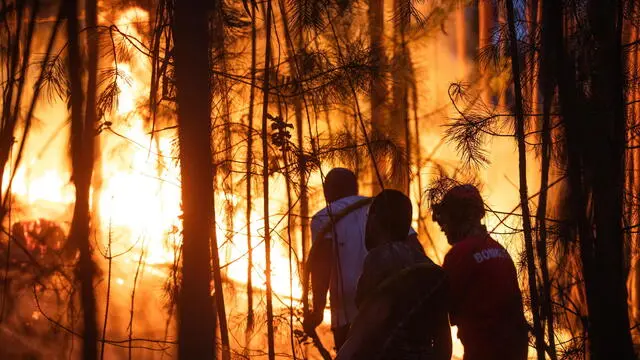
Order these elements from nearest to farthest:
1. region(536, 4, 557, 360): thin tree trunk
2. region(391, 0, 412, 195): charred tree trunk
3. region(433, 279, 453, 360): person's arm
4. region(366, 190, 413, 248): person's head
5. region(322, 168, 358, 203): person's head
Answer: region(433, 279, 453, 360): person's arm < region(366, 190, 413, 248): person's head < region(536, 4, 557, 360): thin tree trunk < region(322, 168, 358, 203): person's head < region(391, 0, 412, 195): charred tree trunk

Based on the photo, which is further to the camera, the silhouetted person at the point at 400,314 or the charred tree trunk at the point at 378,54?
the charred tree trunk at the point at 378,54

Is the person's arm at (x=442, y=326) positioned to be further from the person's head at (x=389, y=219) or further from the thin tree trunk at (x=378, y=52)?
the thin tree trunk at (x=378, y=52)

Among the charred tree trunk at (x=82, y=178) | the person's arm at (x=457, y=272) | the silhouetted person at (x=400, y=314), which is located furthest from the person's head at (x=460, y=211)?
the charred tree trunk at (x=82, y=178)

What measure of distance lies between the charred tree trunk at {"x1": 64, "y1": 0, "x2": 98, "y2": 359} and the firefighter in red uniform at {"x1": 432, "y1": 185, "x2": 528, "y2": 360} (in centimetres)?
314

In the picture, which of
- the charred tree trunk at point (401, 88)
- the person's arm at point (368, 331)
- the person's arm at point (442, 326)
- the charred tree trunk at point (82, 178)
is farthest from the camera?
the charred tree trunk at point (82, 178)

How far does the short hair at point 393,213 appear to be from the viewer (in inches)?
98.1

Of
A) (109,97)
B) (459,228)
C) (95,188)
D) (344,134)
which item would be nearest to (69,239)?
(95,188)

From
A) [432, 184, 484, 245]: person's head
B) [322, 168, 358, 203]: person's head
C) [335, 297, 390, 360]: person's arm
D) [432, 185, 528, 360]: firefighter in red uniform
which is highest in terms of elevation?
[322, 168, 358, 203]: person's head

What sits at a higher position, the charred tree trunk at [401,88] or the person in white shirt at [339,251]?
the charred tree trunk at [401,88]

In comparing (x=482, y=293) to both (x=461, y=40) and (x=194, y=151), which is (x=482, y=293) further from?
(x=461, y=40)

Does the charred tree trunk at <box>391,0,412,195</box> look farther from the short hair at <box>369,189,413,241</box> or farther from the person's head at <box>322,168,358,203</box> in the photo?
the short hair at <box>369,189,413,241</box>

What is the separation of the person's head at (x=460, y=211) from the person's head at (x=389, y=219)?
0.26 m

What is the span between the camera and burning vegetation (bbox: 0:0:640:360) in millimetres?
2814

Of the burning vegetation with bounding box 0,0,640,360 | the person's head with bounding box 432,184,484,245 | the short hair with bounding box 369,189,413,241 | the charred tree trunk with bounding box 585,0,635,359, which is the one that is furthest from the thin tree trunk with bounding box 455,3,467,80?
the short hair with bounding box 369,189,413,241
